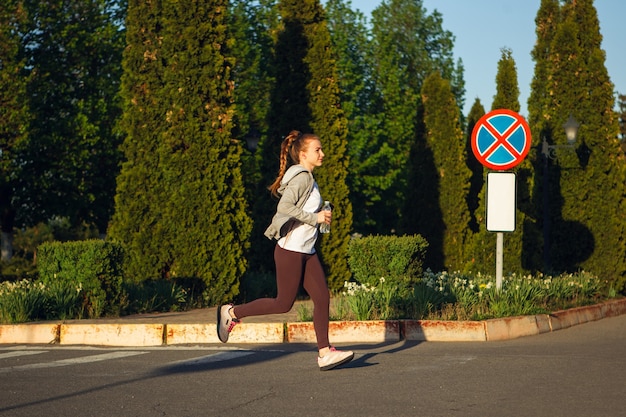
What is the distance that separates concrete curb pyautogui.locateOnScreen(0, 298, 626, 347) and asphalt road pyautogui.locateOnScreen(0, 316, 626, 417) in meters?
0.61

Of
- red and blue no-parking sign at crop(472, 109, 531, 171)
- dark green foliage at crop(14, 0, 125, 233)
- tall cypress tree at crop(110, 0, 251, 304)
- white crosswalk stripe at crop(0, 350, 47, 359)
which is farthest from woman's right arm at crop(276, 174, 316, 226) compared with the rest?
dark green foliage at crop(14, 0, 125, 233)

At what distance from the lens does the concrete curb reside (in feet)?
41.1

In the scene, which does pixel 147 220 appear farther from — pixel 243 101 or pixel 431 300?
pixel 243 101

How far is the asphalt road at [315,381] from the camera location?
7.40 meters

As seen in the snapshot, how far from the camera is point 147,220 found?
61.5 feet

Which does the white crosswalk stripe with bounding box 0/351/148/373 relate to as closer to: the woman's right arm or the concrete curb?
the concrete curb

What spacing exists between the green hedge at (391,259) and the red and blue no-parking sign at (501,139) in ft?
5.50

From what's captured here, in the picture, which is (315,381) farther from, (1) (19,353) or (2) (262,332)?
(1) (19,353)

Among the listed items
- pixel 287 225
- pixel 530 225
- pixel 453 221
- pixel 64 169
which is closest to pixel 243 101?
pixel 64 169

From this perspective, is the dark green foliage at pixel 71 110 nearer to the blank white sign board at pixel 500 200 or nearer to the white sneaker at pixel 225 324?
the blank white sign board at pixel 500 200

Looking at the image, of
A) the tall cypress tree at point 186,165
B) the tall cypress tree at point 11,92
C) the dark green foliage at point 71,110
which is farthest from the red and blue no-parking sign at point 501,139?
the dark green foliage at point 71,110

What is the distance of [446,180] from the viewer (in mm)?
29906

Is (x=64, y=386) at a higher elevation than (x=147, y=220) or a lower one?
lower

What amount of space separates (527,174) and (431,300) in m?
7.07
